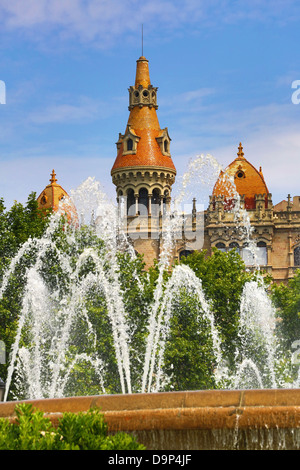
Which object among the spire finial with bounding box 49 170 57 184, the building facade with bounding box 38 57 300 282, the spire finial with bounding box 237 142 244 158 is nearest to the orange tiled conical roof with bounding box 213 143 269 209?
the building facade with bounding box 38 57 300 282

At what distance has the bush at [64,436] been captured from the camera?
33.5 ft

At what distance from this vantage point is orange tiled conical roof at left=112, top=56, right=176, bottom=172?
67.0 m

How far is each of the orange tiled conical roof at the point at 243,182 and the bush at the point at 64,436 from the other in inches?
2140

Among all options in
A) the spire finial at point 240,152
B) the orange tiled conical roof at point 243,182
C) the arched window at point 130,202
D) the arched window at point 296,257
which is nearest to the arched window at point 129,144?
the arched window at point 130,202

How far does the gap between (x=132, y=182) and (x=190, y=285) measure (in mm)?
28247

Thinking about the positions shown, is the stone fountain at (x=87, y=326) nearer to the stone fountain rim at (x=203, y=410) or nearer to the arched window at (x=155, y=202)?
the stone fountain rim at (x=203, y=410)

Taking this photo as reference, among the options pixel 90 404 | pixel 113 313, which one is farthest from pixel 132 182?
pixel 90 404

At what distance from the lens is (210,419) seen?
40.6 feet

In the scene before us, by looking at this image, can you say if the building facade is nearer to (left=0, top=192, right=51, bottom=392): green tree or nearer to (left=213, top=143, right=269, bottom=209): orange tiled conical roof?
(left=213, top=143, right=269, bottom=209): orange tiled conical roof

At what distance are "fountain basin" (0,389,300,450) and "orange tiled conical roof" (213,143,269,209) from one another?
52.3 meters

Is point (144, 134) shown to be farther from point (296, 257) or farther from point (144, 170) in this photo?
point (296, 257)

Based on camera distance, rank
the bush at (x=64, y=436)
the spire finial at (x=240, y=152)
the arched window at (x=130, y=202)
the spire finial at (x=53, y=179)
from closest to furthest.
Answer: the bush at (x=64, y=436)
the arched window at (x=130, y=202)
the spire finial at (x=240, y=152)
the spire finial at (x=53, y=179)

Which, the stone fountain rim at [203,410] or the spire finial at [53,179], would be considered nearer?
the stone fountain rim at [203,410]

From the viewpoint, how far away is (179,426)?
490 inches
